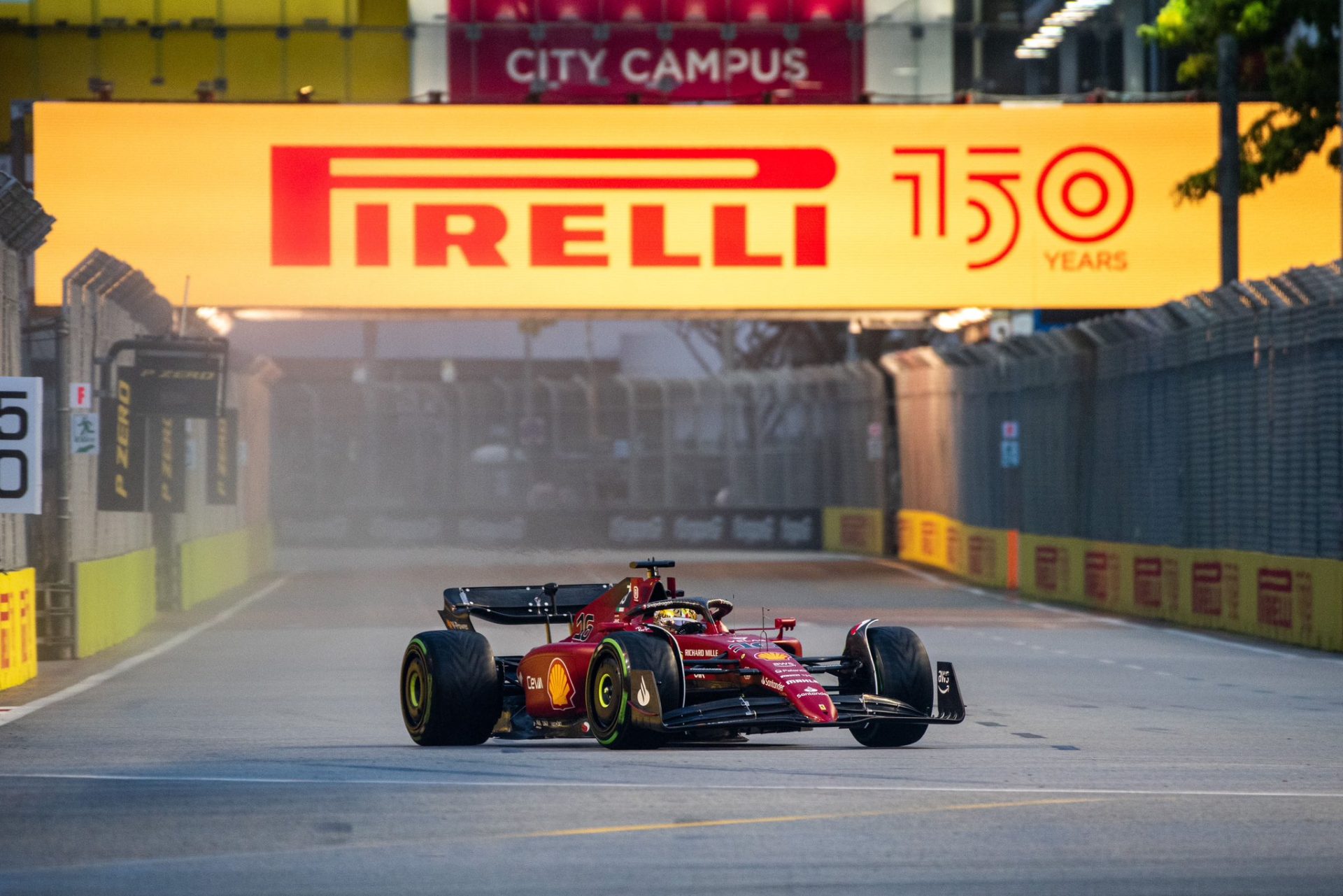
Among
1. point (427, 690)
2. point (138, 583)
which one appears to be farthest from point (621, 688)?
point (138, 583)

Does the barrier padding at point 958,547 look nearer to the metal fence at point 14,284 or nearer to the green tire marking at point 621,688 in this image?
the metal fence at point 14,284

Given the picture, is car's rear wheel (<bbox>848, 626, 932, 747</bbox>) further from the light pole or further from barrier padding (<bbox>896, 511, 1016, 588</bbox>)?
barrier padding (<bbox>896, 511, 1016, 588</bbox>)

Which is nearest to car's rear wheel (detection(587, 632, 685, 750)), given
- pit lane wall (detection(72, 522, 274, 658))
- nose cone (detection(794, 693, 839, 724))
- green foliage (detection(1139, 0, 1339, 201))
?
nose cone (detection(794, 693, 839, 724))

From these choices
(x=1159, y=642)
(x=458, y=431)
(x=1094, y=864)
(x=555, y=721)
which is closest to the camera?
(x=1094, y=864)

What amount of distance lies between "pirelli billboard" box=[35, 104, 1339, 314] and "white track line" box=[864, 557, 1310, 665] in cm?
493

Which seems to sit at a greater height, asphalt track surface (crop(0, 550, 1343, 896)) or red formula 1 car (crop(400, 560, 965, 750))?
red formula 1 car (crop(400, 560, 965, 750))

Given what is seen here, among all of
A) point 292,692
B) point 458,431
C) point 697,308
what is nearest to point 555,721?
point 292,692

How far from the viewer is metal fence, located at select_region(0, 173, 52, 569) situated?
20.1 metres

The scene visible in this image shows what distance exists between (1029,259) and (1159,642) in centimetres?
1321

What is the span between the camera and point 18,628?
19.8m

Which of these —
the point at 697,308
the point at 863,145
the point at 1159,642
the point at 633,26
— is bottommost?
the point at 1159,642

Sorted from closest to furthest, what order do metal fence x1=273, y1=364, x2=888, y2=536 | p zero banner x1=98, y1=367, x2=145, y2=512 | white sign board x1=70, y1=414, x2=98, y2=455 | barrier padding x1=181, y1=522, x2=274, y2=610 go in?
1. white sign board x1=70, y1=414, x2=98, y2=455
2. p zero banner x1=98, y1=367, x2=145, y2=512
3. barrier padding x1=181, y1=522, x2=274, y2=610
4. metal fence x1=273, y1=364, x2=888, y2=536

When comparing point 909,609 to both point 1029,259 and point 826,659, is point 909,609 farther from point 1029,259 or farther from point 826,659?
point 826,659

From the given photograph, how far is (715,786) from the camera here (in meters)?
11.6
